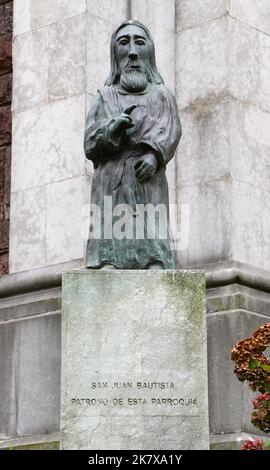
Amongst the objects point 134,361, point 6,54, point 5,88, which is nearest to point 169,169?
point 5,88

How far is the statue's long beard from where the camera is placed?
13.1 metres

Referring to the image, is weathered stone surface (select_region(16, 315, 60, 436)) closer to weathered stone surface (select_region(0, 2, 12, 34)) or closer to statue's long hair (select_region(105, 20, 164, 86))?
statue's long hair (select_region(105, 20, 164, 86))

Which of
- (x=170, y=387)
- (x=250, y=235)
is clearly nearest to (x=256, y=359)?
(x=170, y=387)

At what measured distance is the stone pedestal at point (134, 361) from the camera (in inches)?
470

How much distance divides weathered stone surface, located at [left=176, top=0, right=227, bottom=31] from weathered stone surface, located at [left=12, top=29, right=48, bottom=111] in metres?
1.46

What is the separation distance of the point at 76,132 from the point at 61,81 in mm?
656

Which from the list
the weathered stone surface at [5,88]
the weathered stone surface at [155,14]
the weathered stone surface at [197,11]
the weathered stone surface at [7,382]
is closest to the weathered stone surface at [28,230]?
the weathered stone surface at [7,382]

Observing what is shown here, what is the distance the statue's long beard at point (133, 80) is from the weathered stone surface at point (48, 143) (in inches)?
94.1

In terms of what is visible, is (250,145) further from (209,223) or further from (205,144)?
(209,223)

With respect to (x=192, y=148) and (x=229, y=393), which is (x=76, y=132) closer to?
(x=192, y=148)

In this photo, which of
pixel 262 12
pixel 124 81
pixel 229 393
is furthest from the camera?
pixel 262 12

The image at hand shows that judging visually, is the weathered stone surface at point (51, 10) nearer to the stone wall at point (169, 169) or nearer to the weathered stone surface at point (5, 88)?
the stone wall at point (169, 169)

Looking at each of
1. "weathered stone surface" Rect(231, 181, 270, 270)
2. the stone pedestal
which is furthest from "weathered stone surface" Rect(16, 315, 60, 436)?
the stone pedestal

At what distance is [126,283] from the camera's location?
12211 mm
